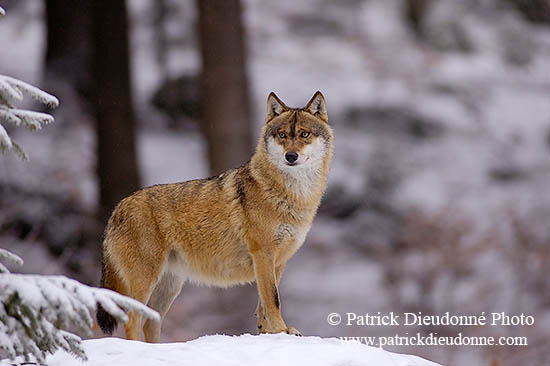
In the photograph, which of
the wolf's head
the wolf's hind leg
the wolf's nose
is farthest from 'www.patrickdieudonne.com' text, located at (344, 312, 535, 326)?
the wolf's nose

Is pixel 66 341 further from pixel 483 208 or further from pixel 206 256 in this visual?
pixel 483 208

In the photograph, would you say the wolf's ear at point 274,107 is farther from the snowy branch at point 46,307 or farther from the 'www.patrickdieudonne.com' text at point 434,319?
the 'www.patrickdieudonne.com' text at point 434,319

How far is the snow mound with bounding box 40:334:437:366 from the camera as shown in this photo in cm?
383

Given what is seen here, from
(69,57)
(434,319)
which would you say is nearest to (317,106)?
(434,319)

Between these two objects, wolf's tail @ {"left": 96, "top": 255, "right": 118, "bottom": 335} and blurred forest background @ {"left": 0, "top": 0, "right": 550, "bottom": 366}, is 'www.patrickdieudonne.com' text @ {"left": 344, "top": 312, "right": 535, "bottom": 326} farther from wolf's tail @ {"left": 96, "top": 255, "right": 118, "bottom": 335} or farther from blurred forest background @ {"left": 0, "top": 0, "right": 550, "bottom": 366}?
wolf's tail @ {"left": 96, "top": 255, "right": 118, "bottom": 335}

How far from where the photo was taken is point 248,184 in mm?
5379

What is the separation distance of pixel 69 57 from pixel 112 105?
229 centimetres

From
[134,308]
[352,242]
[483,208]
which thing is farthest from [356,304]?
[134,308]

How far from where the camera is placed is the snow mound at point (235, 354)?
383 cm

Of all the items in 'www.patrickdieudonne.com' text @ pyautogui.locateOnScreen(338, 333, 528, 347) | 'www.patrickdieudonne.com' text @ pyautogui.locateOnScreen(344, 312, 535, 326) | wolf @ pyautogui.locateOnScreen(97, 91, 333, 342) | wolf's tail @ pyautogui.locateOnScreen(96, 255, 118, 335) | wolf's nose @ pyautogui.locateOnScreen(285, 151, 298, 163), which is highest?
wolf's nose @ pyautogui.locateOnScreen(285, 151, 298, 163)

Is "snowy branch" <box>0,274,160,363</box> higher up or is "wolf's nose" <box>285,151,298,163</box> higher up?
"wolf's nose" <box>285,151,298,163</box>

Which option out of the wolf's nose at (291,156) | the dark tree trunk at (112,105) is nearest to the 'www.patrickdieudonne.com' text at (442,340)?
the dark tree trunk at (112,105)

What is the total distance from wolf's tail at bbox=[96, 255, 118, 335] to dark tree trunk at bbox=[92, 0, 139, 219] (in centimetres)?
507

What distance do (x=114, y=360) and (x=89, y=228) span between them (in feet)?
25.7
